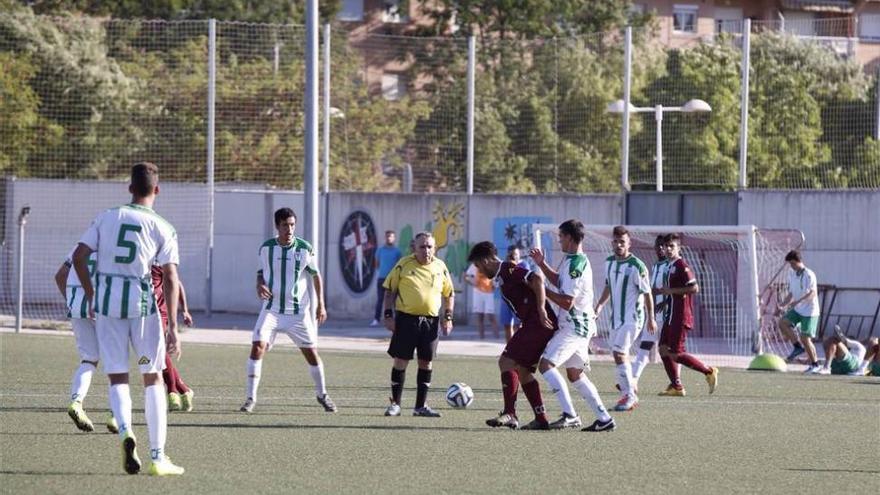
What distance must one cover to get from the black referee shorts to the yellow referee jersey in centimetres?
7

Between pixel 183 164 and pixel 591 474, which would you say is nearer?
pixel 591 474

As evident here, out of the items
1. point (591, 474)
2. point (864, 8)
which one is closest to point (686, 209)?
point (591, 474)

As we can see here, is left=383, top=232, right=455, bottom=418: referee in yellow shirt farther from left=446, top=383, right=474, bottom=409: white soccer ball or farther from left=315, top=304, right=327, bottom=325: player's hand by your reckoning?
left=315, top=304, right=327, bottom=325: player's hand

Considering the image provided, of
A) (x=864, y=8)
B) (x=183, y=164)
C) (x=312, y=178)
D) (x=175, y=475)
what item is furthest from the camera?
(x=864, y=8)

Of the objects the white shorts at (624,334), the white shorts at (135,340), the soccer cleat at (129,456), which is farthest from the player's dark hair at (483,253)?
the soccer cleat at (129,456)

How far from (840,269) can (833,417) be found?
13.4 m

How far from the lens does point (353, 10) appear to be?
65.9 meters

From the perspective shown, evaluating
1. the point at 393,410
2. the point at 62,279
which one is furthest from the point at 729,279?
the point at 62,279

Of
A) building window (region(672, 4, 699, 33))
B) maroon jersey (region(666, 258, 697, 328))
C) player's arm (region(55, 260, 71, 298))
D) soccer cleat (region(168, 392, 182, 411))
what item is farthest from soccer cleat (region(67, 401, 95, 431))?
building window (region(672, 4, 699, 33))

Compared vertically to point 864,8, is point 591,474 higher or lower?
lower

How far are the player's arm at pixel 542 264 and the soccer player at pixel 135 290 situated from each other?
3.74m

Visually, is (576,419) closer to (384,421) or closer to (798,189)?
(384,421)

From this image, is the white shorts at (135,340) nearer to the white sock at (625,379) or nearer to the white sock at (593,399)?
the white sock at (593,399)

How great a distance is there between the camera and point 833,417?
15.4 m
